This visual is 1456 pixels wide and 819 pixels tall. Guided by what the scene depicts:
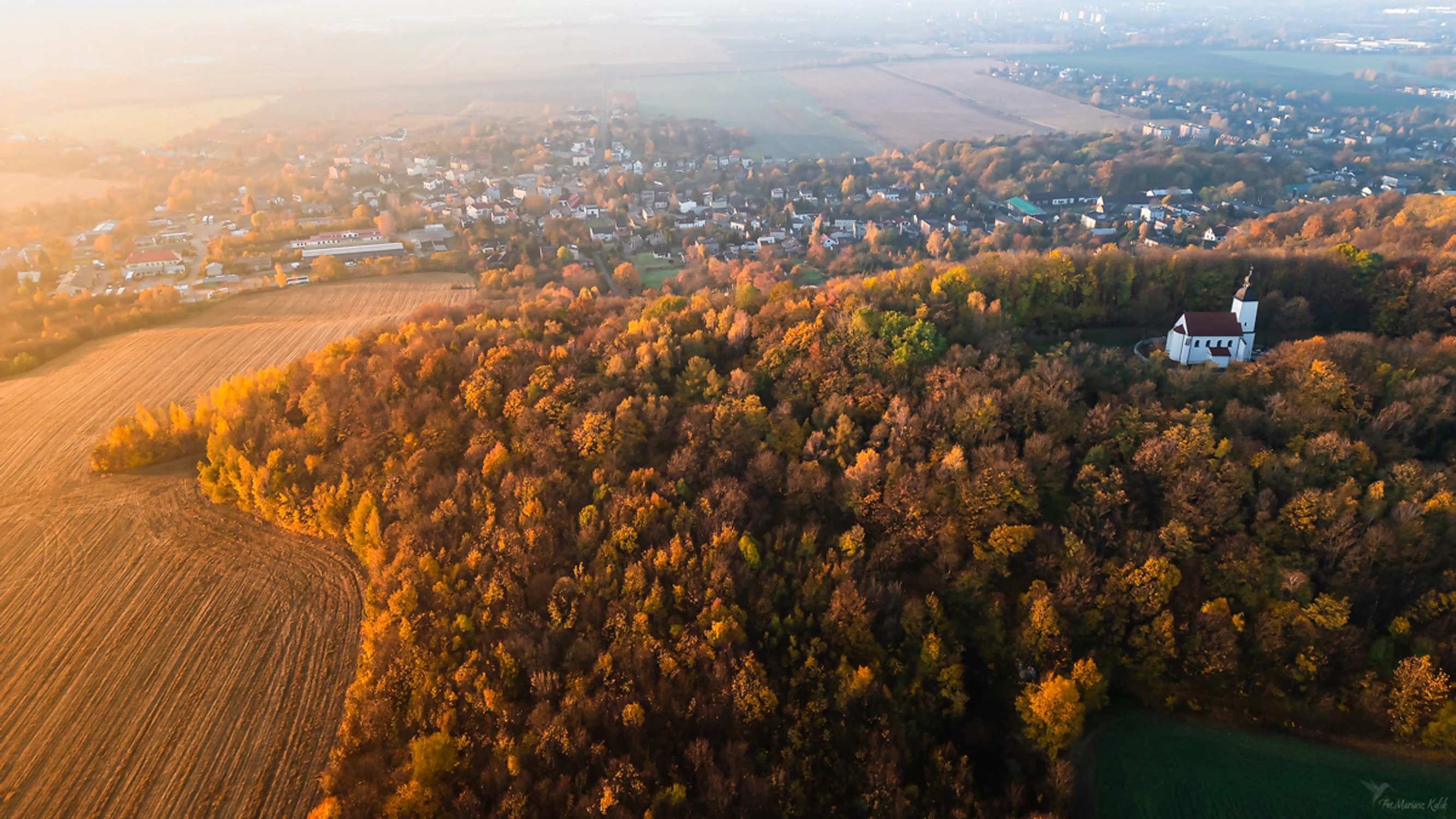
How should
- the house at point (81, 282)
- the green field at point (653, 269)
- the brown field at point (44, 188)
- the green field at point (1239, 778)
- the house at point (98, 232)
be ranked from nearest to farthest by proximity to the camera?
1. the green field at point (1239, 778)
2. the house at point (81, 282)
3. the green field at point (653, 269)
4. the house at point (98, 232)
5. the brown field at point (44, 188)

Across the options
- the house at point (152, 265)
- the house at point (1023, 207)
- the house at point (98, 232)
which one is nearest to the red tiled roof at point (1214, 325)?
the house at point (1023, 207)

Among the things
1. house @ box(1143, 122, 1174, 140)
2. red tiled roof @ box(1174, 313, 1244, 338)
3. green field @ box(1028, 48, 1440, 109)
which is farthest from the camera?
green field @ box(1028, 48, 1440, 109)

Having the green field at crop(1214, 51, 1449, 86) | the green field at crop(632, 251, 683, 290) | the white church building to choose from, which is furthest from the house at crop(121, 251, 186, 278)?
the green field at crop(1214, 51, 1449, 86)

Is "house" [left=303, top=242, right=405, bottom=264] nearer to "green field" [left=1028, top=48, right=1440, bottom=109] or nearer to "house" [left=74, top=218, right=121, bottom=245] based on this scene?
"house" [left=74, top=218, right=121, bottom=245]

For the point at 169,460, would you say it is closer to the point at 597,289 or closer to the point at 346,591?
the point at 346,591

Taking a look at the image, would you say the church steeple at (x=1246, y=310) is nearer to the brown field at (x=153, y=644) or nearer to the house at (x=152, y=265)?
the brown field at (x=153, y=644)
